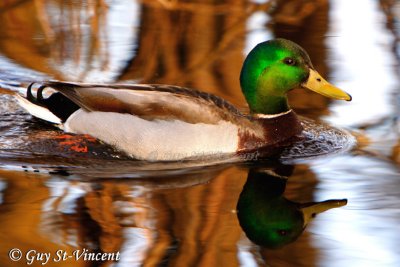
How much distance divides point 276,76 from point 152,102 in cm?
104

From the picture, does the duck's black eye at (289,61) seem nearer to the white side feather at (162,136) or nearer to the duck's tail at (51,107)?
the white side feather at (162,136)

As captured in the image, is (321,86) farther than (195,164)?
Yes

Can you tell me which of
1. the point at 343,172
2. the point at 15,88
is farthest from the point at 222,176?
the point at 15,88

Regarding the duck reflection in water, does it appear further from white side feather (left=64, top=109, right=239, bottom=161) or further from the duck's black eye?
the duck's black eye

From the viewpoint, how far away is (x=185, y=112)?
6895 mm

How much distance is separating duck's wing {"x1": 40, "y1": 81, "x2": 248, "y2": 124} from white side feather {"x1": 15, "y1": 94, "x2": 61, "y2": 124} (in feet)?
0.71

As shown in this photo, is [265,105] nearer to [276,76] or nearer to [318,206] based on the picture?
[276,76]

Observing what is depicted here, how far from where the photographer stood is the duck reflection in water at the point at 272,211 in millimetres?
5539

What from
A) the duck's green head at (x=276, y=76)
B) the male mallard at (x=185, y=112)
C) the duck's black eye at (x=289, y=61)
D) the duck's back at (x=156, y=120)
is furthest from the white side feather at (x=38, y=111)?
the duck's black eye at (x=289, y=61)

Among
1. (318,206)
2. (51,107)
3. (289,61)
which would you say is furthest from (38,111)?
(318,206)

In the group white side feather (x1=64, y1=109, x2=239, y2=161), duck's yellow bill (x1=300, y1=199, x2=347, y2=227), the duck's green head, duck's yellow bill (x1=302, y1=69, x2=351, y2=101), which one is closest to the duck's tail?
white side feather (x1=64, y1=109, x2=239, y2=161)

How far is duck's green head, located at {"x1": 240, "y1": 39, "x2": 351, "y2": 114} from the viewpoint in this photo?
736cm

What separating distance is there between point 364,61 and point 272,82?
2.31m

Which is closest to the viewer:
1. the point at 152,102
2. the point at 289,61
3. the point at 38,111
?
the point at 152,102
